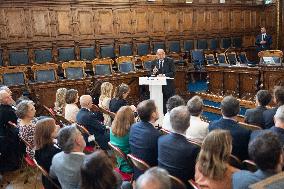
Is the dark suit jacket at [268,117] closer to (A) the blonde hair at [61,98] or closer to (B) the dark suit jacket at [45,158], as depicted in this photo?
(B) the dark suit jacket at [45,158]

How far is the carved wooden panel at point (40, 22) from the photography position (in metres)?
9.59

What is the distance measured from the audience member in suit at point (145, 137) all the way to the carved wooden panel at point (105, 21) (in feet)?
25.2

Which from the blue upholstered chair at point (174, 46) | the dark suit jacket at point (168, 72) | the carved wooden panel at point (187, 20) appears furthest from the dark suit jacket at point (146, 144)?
the carved wooden panel at point (187, 20)

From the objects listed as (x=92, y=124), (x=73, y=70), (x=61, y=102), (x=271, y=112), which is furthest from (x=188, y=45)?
(x=271, y=112)

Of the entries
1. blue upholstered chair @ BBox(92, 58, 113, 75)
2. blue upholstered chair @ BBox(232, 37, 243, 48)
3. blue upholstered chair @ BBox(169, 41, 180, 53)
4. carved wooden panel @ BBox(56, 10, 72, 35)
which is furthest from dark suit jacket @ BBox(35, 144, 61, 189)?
blue upholstered chair @ BBox(232, 37, 243, 48)

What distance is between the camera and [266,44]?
12.7m

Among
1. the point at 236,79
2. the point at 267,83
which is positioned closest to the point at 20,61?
the point at 236,79

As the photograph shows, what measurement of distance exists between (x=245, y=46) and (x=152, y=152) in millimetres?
11727

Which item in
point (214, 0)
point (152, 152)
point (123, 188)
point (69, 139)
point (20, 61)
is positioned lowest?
point (123, 188)

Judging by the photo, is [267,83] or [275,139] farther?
[267,83]

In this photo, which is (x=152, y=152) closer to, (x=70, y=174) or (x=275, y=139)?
(x=70, y=174)

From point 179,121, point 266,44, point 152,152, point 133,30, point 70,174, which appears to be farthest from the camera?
point 266,44

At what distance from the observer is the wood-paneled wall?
9.41 m

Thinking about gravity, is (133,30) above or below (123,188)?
above
